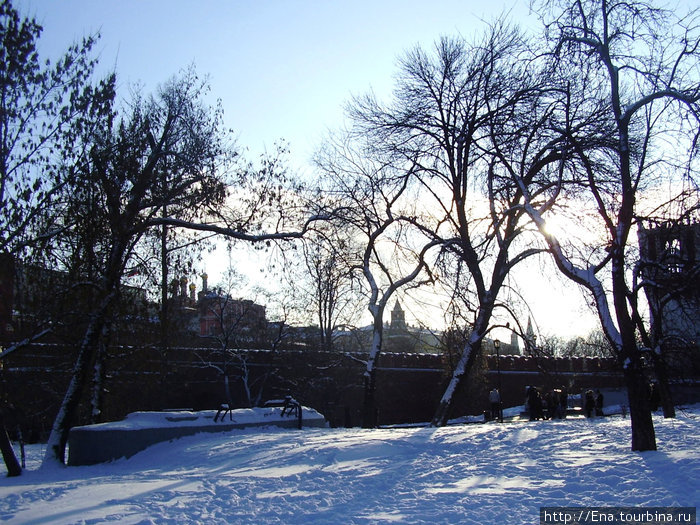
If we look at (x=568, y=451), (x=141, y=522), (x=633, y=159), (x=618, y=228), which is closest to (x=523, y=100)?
(x=633, y=159)

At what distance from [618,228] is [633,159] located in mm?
5854

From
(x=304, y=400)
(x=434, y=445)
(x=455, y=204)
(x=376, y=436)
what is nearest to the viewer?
(x=434, y=445)

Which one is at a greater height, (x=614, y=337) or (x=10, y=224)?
(x=10, y=224)

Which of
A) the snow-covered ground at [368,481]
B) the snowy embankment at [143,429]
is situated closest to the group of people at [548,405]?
the snowy embankment at [143,429]

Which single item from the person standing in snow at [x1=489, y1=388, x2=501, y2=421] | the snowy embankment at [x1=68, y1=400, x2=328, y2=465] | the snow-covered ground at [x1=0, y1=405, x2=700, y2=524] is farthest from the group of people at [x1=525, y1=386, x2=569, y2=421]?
the snow-covered ground at [x1=0, y1=405, x2=700, y2=524]

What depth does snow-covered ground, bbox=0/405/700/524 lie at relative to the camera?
7.42 metres

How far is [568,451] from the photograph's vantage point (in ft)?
37.2

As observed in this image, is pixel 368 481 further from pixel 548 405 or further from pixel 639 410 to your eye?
pixel 548 405

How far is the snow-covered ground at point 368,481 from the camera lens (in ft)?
24.3

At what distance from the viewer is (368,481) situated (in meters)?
9.30

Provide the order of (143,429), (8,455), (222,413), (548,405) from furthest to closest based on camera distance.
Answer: (548,405) < (222,413) < (143,429) < (8,455)

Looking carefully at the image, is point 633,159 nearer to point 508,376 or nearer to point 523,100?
point 523,100

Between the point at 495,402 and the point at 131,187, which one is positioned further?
the point at 495,402

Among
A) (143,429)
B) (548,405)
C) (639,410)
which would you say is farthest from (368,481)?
(548,405)
